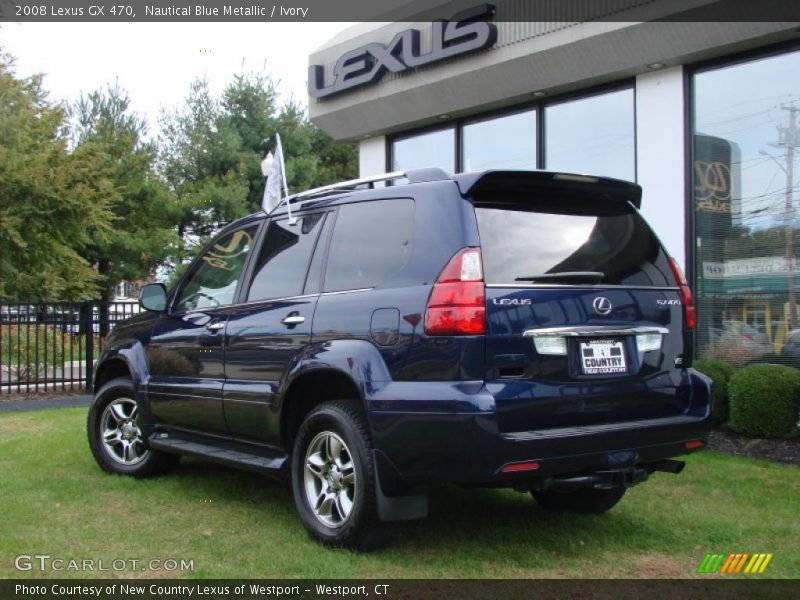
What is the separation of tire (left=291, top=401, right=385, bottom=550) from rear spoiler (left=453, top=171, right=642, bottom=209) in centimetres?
134

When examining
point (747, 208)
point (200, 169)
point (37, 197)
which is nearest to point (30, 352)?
point (37, 197)

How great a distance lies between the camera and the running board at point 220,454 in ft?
16.0

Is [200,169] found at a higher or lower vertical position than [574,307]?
higher

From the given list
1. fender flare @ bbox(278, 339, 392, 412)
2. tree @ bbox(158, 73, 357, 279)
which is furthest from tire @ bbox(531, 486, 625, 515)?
tree @ bbox(158, 73, 357, 279)

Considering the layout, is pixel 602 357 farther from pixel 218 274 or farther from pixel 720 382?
pixel 720 382

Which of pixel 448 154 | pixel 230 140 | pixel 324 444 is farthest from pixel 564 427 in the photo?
pixel 230 140

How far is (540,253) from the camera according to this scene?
164 inches

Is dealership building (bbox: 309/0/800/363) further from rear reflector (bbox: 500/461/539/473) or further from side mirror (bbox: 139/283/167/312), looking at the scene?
side mirror (bbox: 139/283/167/312)

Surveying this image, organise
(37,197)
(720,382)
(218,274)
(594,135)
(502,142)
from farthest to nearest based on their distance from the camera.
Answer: (37,197)
(502,142)
(594,135)
(720,382)
(218,274)

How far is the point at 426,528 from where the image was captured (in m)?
4.93

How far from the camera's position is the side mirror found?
20.1 feet

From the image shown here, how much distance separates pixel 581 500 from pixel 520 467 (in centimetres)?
161

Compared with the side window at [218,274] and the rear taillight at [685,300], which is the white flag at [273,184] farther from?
the rear taillight at [685,300]

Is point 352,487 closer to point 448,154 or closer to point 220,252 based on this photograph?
point 220,252
